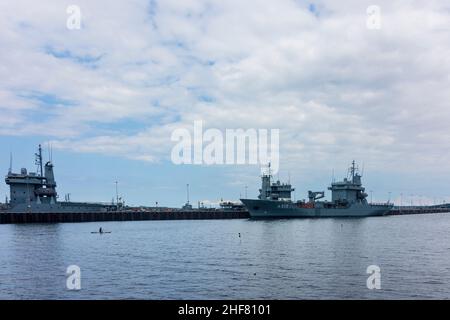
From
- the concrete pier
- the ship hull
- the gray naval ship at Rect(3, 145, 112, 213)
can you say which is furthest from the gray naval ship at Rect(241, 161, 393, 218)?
the gray naval ship at Rect(3, 145, 112, 213)

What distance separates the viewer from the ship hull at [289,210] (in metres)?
174

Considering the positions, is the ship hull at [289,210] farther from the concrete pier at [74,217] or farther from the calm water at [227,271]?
the calm water at [227,271]

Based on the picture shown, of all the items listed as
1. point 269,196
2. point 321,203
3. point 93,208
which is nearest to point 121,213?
point 93,208

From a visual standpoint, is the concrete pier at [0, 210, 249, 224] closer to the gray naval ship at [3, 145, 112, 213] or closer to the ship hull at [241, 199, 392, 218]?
the gray naval ship at [3, 145, 112, 213]

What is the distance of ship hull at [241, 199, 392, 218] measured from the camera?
570 feet

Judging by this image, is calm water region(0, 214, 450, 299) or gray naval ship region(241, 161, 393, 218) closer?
calm water region(0, 214, 450, 299)

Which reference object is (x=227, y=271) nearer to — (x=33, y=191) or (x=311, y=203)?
(x=33, y=191)

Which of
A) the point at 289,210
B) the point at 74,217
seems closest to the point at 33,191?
the point at 74,217

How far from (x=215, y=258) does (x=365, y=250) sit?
21.3 m

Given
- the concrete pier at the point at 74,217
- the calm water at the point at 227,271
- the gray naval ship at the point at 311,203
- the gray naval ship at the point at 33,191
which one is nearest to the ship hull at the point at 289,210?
the gray naval ship at the point at 311,203

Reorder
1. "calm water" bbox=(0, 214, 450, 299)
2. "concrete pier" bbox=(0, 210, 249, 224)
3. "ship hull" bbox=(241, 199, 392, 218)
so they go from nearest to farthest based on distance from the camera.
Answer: "calm water" bbox=(0, 214, 450, 299) < "concrete pier" bbox=(0, 210, 249, 224) < "ship hull" bbox=(241, 199, 392, 218)

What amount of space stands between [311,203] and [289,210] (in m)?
14.4

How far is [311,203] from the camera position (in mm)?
189125
